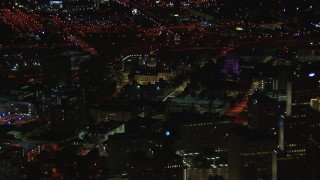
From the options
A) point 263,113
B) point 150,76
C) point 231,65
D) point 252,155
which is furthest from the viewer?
point 231,65

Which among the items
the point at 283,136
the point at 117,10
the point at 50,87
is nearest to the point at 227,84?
the point at 50,87

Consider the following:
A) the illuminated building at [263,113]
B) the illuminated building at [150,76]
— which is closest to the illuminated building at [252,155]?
the illuminated building at [263,113]

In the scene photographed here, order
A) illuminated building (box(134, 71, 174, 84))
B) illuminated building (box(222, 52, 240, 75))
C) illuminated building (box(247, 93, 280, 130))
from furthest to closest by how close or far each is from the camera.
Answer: illuminated building (box(222, 52, 240, 75)) < illuminated building (box(134, 71, 174, 84)) < illuminated building (box(247, 93, 280, 130))

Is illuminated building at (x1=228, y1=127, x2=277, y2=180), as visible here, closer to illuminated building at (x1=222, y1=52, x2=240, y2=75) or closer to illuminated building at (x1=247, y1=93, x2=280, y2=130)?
illuminated building at (x1=247, y1=93, x2=280, y2=130)

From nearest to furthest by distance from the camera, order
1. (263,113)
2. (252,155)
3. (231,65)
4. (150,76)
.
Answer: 1. (252,155)
2. (263,113)
3. (150,76)
4. (231,65)

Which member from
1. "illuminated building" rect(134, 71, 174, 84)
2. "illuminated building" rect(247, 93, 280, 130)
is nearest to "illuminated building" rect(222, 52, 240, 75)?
"illuminated building" rect(134, 71, 174, 84)

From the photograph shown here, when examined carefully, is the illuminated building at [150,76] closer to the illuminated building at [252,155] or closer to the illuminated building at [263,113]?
the illuminated building at [263,113]

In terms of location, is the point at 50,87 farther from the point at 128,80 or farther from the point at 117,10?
the point at 117,10

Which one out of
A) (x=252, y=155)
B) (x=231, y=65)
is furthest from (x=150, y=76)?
(x=252, y=155)

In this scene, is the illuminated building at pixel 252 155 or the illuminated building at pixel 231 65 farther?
the illuminated building at pixel 231 65

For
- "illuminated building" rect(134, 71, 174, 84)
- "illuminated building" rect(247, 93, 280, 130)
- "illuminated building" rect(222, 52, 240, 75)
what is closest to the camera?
"illuminated building" rect(247, 93, 280, 130)

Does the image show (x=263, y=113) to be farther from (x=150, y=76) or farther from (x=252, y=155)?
(x=150, y=76)

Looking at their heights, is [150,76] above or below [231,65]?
below
